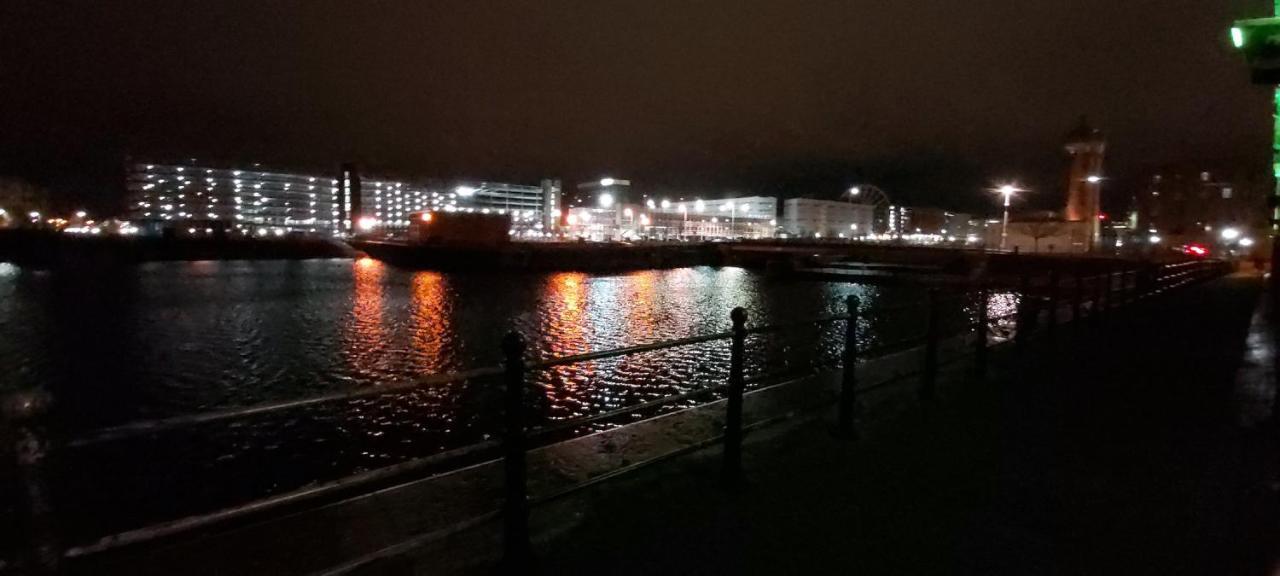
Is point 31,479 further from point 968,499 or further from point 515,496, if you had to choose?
point 968,499

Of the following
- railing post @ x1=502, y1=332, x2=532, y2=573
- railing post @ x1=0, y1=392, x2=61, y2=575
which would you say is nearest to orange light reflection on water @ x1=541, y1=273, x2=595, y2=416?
railing post @ x1=502, y1=332, x2=532, y2=573

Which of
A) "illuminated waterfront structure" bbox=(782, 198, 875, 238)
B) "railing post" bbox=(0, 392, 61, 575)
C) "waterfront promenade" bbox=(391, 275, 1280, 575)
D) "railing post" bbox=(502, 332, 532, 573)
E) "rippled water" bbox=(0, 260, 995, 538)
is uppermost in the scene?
"illuminated waterfront structure" bbox=(782, 198, 875, 238)

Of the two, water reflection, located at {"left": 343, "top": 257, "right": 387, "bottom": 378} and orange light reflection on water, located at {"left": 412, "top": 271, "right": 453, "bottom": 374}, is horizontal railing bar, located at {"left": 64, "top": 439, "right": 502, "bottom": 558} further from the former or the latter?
water reflection, located at {"left": 343, "top": 257, "right": 387, "bottom": 378}

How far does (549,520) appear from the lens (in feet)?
14.0

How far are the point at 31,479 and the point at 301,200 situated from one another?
176426 mm

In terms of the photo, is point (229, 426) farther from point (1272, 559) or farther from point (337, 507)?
point (1272, 559)

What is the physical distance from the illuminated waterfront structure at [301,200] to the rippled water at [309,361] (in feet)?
287

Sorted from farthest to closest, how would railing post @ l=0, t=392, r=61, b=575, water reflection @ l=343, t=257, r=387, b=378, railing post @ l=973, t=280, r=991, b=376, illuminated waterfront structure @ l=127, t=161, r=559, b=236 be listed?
illuminated waterfront structure @ l=127, t=161, r=559, b=236, water reflection @ l=343, t=257, r=387, b=378, railing post @ l=973, t=280, r=991, b=376, railing post @ l=0, t=392, r=61, b=575

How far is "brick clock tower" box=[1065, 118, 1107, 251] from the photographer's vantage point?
220ft

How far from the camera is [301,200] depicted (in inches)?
6304

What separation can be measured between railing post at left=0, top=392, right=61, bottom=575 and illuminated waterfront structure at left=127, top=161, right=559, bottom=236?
398ft

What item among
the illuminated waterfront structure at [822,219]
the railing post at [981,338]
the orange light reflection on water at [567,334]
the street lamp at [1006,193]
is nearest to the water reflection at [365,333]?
the orange light reflection on water at [567,334]

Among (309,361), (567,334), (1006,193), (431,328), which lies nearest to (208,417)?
(309,361)

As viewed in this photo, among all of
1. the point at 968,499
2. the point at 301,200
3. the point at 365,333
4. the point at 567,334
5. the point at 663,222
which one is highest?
the point at 301,200
